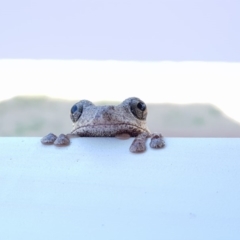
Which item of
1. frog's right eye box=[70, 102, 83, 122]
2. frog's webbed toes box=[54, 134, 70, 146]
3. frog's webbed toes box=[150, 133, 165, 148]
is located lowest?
frog's right eye box=[70, 102, 83, 122]

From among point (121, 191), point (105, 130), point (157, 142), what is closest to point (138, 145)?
point (157, 142)

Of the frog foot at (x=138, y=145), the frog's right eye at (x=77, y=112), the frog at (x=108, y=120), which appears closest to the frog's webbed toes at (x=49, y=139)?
the frog at (x=108, y=120)

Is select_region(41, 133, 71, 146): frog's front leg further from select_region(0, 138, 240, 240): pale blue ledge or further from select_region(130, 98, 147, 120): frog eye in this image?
select_region(130, 98, 147, 120): frog eye

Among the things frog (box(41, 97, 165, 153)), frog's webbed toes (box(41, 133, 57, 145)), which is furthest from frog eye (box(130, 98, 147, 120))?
frog's webbed toes (box(41, 133, 57, 145))

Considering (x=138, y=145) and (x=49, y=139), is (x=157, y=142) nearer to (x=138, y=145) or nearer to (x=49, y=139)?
(x=138, y=145)

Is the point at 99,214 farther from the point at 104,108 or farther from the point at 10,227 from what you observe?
the point at 104,108

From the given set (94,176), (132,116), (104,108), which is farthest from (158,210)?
(132,116)
